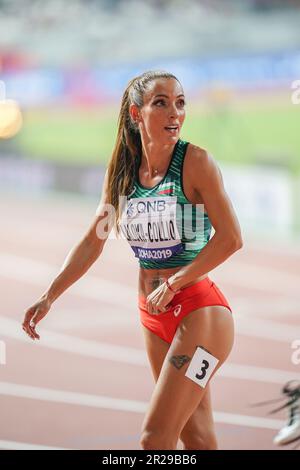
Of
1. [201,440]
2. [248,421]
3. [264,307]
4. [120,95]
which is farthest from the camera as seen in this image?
[120,95]

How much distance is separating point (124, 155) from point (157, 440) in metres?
1.11

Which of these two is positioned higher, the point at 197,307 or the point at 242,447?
the point at 197,307

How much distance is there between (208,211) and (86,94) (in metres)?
8.78

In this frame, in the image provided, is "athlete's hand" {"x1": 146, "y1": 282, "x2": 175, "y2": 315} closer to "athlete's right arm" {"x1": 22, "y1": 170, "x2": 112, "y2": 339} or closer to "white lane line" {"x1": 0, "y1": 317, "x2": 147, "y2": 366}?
"athlete's right arm" {"x1": 22, "y1": 170, "x2": 112, "y2": 339}

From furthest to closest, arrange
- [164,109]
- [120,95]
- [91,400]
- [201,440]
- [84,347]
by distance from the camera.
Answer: [120,95] < [84,347] < [91,400] < [201,440] < [164,109]

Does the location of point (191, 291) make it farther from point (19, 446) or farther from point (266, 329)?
point (266, 329)

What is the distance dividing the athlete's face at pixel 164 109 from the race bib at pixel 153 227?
0.79ft

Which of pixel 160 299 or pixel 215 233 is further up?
pixel 215 233

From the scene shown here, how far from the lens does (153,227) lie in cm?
334

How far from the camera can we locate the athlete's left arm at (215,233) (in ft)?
10.3

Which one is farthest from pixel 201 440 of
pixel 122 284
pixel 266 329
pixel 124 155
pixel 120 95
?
pixel 120 95
